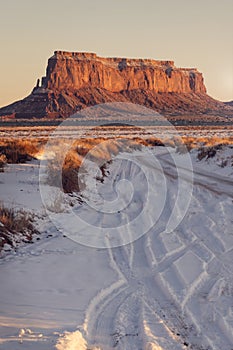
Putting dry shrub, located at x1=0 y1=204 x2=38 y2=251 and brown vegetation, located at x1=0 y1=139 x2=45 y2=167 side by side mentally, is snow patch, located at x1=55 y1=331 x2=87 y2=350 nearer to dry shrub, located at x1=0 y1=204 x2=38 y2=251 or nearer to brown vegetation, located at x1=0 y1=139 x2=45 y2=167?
dry shrub, located at x1=0 y1=204 x2=38 y2=251

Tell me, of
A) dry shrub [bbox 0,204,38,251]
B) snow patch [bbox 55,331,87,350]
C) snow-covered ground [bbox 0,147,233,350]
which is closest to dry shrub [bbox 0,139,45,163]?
snow-covered ground [bbox 0,147,233,350]

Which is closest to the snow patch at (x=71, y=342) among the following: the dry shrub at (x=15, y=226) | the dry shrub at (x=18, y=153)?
the dry shrub at (x=15, y=226)

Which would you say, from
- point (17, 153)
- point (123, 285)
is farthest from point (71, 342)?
point (17, 153)

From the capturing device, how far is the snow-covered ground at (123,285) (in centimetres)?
503

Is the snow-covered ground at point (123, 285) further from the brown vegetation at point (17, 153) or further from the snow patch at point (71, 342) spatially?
the brown vegetation at point (17, 153)

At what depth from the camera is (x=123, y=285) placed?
6.72m

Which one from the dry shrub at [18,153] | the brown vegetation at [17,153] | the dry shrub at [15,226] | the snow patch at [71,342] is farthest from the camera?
the dry shrub at [18,153]

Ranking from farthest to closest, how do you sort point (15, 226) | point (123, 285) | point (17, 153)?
point (17, 153) < point (15, 226) < point (123, 285)

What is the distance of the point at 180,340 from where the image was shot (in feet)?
16.6

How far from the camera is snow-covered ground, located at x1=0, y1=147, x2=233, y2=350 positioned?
503cm

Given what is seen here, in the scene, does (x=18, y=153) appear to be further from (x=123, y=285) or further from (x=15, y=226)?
(x=123, y=285)

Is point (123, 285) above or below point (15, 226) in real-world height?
below

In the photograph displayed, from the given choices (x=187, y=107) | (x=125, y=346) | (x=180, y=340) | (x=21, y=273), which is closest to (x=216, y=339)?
(x=180, y=340)

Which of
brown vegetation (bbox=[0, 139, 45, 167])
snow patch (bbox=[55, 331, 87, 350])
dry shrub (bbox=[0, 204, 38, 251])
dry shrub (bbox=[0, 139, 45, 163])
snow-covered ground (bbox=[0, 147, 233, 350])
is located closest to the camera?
snow patch (bbox=[55, 331, 87, 350])
